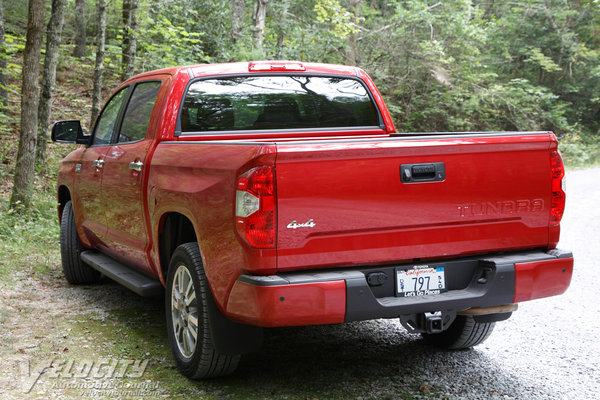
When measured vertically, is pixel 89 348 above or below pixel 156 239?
below

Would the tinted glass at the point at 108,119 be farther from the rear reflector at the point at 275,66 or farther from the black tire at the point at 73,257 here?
the rear reflector at the point at 275,66

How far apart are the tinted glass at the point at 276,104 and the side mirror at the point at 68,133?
6.11ft

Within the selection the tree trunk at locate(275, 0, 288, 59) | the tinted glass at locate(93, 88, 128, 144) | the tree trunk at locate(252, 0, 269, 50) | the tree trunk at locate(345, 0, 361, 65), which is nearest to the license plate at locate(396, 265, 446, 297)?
the tinted glass at locate(93, 88, 128, 144)

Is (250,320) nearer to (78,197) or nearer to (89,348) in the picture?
(89,348)

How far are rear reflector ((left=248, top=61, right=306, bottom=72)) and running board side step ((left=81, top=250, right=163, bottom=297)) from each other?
1.78 m

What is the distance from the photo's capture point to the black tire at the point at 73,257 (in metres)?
6.61

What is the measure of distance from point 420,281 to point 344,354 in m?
1.23

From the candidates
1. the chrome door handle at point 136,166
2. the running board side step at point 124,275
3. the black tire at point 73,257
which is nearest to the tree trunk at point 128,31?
the black tire at point 73,257

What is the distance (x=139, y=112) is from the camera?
5.28 meters

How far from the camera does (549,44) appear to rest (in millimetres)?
28031

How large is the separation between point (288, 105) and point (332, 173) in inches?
73.5

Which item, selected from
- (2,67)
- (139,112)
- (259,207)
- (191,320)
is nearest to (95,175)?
(139,112)

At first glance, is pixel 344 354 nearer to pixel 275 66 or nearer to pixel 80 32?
pixel 275 66

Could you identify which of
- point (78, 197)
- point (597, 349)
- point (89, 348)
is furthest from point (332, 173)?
point (78, 197)
